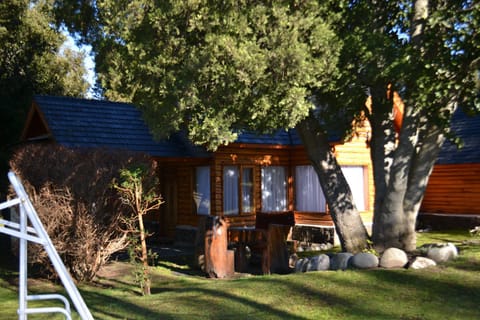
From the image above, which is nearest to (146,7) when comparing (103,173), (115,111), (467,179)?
(103,173)

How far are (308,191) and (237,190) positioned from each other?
253cm

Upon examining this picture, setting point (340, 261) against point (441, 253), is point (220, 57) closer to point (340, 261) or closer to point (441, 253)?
point (340, 261)

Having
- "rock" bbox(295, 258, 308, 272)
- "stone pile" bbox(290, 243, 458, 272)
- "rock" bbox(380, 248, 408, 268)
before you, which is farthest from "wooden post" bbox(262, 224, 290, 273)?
"rock" bbox(380, 248, 408, 268)

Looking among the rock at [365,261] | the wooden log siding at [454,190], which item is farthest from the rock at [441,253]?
the wooden log siding at [454,190]

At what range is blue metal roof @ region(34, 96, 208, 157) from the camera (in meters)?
16.9

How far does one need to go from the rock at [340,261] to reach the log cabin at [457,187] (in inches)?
410

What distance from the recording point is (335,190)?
480 inches

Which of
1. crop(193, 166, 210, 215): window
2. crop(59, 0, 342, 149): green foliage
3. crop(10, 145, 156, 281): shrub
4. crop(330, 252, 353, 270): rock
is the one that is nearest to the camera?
crop(59, 0, 342, 149): green foliage

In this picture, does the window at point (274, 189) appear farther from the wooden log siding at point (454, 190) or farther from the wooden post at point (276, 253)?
the wooden log siding at point (454, 190)

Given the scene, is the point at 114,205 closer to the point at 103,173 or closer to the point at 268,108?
the point at 103,173

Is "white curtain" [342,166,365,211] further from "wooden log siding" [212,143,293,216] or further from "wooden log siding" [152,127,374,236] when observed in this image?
"wooden log siding" [212,143,293,216]

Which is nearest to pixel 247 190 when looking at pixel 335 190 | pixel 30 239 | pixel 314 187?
pixel 314 187

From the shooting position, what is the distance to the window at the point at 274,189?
18.9 m

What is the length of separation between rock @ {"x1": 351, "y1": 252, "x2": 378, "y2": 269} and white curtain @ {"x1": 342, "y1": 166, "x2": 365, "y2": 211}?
8.22m
